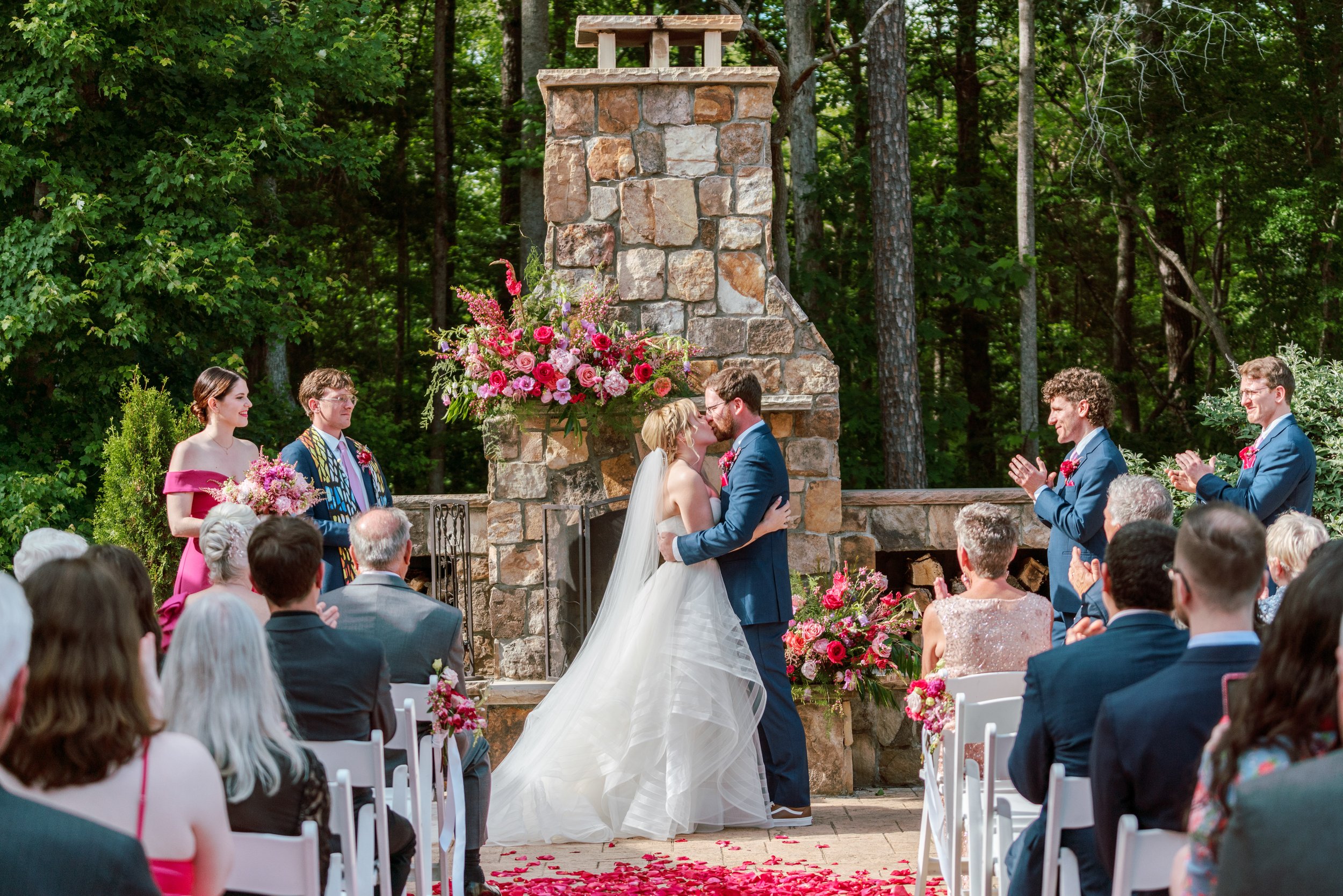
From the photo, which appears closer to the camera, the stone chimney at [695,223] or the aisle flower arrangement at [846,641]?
the aisle flower arrangement at [846,641]

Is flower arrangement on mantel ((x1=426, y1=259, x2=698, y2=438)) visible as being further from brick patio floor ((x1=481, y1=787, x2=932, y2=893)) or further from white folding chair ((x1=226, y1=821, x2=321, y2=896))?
white folding chair ((x1=226, y1=821, x2=321, y2=896))

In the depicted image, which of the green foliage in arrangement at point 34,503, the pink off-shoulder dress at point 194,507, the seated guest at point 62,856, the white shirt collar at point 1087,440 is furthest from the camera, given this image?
the green foliage in arrangement at point 34,503

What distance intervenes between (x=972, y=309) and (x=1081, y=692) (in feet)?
29.8

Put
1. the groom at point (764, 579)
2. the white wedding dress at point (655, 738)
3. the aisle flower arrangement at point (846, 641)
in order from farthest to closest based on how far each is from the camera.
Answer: the aisle flower arrangement at point (846, 641) < the groom at point (764, 579) < the white wedding dress at point (655, 738)

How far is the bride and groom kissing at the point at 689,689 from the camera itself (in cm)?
459

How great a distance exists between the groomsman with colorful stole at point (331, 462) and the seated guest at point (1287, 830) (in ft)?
12.9

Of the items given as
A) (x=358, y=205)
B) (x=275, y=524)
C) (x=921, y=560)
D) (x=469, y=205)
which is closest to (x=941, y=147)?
(x=469, y=205)

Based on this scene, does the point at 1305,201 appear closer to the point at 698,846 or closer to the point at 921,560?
the point at 921,560

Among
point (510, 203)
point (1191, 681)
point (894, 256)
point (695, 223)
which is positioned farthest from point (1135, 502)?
point (510, 203)

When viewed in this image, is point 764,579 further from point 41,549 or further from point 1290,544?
point 41,549

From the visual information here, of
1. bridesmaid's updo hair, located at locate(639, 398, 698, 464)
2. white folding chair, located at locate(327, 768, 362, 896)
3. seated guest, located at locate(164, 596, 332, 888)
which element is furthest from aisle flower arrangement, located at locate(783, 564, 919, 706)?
seated guest, located at locate(164, 596, 332, 888)

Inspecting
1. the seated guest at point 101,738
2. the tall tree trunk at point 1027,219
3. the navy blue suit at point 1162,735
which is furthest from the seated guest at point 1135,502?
the tall tree trunk at point 1027,219

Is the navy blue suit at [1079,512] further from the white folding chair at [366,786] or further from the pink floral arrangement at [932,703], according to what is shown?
the white folding chair at [366,786]

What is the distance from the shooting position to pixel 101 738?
1.64 metres
